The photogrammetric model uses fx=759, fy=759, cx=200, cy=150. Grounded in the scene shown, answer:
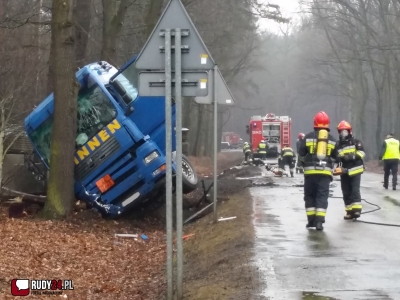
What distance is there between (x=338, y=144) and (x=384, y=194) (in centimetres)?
698

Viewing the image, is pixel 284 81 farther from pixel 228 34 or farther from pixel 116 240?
pixel 116 240

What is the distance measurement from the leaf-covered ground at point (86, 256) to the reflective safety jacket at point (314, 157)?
2605 mm

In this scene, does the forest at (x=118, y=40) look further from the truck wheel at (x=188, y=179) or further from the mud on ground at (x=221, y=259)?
the mud on ground at (x=221, y=259)

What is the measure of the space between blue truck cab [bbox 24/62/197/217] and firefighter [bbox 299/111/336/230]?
11.3ft

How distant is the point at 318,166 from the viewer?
11281mm

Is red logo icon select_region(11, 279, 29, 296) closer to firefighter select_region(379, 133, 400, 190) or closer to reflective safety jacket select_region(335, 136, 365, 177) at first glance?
reflective safety jacket select_region(335, 136, 365, 177)

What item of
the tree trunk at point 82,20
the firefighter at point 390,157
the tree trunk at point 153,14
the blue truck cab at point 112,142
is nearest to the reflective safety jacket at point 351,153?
the blue truck cab at point 112,142

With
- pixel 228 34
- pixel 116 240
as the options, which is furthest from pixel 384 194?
pixel 228 34

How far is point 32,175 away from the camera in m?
16.8

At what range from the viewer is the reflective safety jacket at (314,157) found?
444 inches

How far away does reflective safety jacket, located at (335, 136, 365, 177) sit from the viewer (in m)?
12.5

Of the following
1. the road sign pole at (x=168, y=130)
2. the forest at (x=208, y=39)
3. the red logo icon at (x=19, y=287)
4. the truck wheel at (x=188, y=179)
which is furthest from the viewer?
the forest at (x=208, y=39)

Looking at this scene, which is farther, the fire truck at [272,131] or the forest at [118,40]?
the fire truck at [272,131]

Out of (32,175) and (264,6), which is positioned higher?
(264,6)
